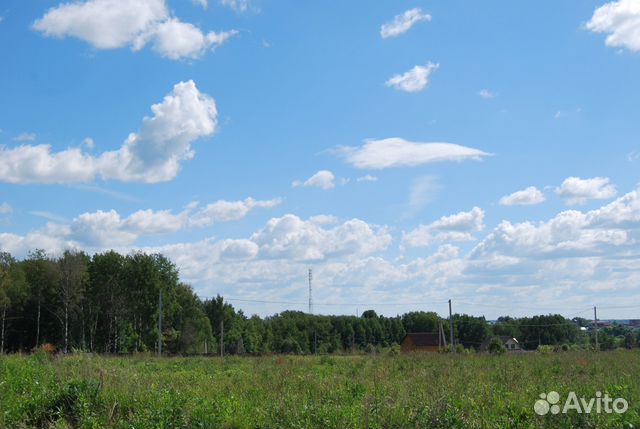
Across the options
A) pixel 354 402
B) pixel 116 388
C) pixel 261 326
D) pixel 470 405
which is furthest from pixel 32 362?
pixel 261 326

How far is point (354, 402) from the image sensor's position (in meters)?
11.1

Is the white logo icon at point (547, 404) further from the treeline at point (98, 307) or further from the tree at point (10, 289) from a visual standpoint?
the tree at point (10, 289)

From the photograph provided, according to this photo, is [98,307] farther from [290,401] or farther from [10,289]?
[290,401]

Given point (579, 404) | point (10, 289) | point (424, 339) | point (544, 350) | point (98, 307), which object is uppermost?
point (10, 289)

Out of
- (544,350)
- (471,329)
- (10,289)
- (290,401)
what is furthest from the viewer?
(471,329)

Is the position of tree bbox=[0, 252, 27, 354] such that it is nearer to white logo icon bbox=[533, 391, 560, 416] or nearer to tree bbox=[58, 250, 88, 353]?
tree bbox=[58, 250, 88, 353]

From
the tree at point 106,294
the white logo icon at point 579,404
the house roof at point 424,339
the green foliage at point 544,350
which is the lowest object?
the house roof at point 424,339

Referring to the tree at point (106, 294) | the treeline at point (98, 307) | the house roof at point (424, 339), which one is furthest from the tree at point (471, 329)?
the tree at point (106, 294)

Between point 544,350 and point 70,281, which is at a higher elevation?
point 70,281

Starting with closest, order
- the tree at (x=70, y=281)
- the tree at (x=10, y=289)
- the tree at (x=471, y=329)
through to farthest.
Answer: the tree at (x=10, y=289) < the tree at (x=70, y=281) < the tree at (x=471, y=329)

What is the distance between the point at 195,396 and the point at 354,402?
3.13 m

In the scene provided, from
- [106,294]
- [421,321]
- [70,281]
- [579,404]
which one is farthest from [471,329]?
[579,404]

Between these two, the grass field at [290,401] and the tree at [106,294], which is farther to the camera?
the tree at [106,294]

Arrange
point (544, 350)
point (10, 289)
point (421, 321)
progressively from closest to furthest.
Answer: point (544, 350), point (10, 289), point (421, 321)
